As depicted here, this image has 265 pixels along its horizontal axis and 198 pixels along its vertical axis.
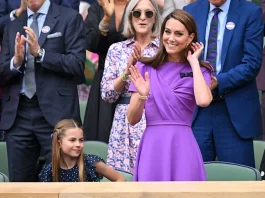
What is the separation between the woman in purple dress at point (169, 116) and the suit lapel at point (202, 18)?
1.21 meters

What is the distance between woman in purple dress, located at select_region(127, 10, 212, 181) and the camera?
4715mm

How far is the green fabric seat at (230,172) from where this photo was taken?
515 centimetres

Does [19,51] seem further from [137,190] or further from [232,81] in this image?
[137,190]

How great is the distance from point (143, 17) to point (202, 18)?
1.54 feet

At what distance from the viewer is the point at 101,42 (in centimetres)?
680

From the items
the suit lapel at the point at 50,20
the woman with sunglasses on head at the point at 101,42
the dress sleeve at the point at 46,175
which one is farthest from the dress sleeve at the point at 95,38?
the dress sleeve at the point at 46,175

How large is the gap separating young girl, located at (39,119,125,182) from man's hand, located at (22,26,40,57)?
0.79 metres

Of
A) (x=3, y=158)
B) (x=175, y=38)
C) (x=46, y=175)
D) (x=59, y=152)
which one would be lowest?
(x=3, y=158)

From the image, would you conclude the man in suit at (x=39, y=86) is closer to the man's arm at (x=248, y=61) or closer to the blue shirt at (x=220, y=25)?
→ the blue shirt at (x=220, y=25)

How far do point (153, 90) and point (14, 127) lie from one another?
6.34ft

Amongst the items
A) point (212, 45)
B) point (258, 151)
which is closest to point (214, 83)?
point (212, 45)

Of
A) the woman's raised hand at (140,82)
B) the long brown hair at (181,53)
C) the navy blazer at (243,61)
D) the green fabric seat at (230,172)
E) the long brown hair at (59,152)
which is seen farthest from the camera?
the navy blazer at (243,61)

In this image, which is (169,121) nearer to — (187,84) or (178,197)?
(187,84)

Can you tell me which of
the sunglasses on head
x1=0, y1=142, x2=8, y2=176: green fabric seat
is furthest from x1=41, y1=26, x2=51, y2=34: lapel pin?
x1=0, y1=142, x2=8, y2=176: green fabric seat
